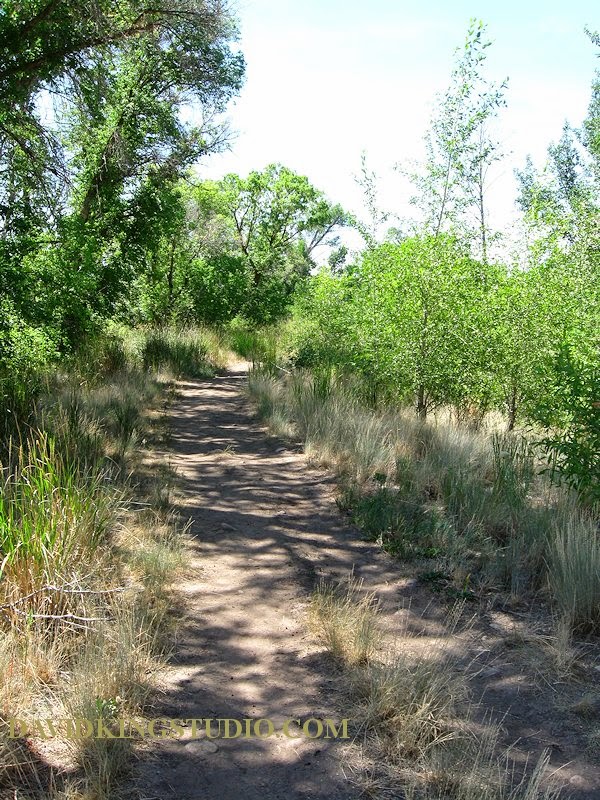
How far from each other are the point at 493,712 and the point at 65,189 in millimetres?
9953

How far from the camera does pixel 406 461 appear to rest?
638cm

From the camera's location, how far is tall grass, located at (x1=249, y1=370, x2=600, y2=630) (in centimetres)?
423

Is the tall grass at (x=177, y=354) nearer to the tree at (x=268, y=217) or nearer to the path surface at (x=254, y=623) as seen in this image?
the path surface at (x=254, y=623)

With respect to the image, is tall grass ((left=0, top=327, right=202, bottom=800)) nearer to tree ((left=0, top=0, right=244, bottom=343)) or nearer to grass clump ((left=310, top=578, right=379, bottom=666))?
grass clump ((left=310, top=578, right=379, bottom=666))

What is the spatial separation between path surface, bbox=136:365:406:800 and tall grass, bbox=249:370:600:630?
1.00ft

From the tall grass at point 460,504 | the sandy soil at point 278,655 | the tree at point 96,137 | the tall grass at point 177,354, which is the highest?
the tree at point 96,137

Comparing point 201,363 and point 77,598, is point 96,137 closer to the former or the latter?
point 201,363

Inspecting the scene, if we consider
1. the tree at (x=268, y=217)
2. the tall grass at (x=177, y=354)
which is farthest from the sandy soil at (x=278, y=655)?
the tree at (x=268, y=217)

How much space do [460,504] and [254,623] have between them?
2242 millimetres

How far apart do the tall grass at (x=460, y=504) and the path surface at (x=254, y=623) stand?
Answer: 1.00 feet

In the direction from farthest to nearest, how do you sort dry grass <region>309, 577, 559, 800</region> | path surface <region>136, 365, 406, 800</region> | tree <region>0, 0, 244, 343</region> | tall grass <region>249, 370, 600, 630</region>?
tree <region>0, 0, 244, 343</region>
tall grass <region>249, 370, 600, 630</region>
path surface <region>136, 365, 406, 800</region>
dry grass <region>309, 577, 559, 800</region>

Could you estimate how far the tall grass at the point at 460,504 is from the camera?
4227mm

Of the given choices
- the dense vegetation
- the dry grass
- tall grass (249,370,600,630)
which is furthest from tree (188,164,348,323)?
the dry grass

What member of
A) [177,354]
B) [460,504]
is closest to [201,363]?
[177,354]
